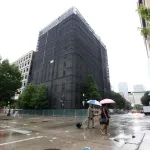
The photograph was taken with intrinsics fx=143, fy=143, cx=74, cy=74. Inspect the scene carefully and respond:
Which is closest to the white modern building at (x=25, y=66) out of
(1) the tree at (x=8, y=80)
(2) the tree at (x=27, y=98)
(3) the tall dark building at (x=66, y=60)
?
(3) the tall dark building at (x=66, y=60)

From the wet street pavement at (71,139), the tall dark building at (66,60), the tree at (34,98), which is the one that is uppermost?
the tall dark building at (66,60)

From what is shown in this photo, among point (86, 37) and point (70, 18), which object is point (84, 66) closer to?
point (86, 37)

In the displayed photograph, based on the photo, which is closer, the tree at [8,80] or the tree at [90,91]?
the tree at [8,80]

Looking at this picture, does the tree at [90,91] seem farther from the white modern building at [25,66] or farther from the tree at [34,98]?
the white modern building at [25,66]

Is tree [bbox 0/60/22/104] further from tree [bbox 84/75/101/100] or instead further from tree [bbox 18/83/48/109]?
tree [bbox 84/75/101/100]

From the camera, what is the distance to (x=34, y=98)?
47750 millimetres

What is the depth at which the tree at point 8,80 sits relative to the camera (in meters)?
35.2

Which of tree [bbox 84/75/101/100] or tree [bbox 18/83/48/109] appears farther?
tree [bbox 18/83/48/109]

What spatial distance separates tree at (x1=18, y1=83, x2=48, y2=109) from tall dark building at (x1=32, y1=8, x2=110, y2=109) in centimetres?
260

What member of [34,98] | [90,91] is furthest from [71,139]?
[34,98]

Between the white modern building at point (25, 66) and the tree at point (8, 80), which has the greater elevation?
the white modern building at point (25, 66)

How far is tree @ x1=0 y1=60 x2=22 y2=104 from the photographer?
35.2m

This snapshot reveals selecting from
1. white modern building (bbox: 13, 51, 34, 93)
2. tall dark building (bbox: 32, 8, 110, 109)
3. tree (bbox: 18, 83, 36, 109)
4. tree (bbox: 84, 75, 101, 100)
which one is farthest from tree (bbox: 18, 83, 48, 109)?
white modern building (bbox: 13, 51, 34, 93)

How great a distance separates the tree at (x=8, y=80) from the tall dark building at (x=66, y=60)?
1439 centimetres
